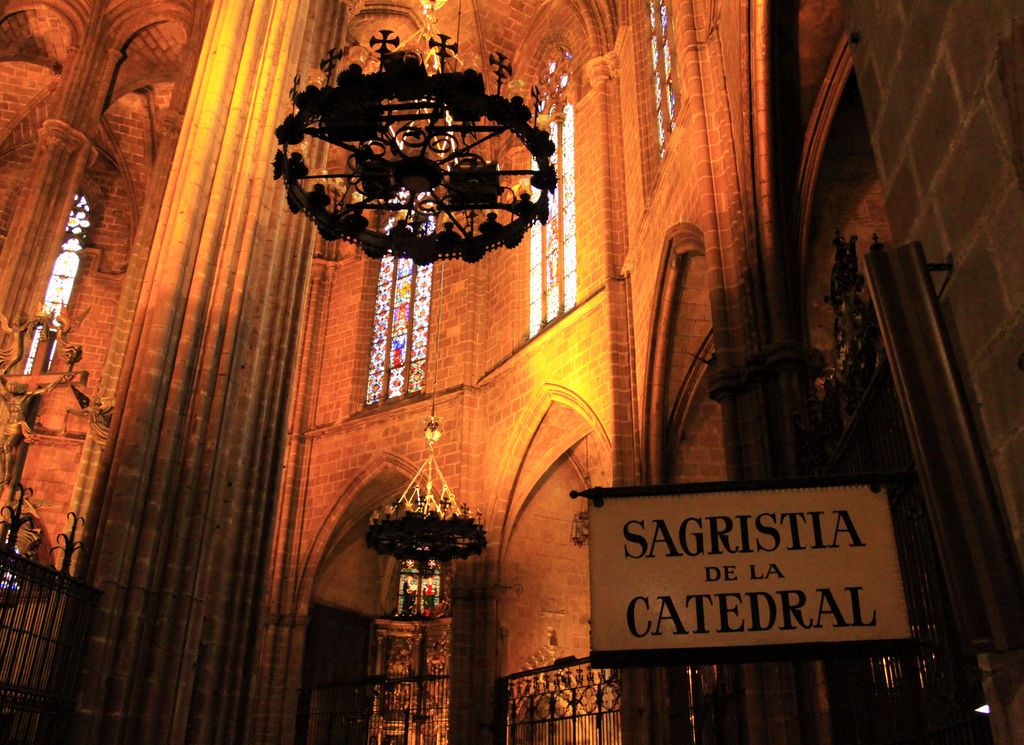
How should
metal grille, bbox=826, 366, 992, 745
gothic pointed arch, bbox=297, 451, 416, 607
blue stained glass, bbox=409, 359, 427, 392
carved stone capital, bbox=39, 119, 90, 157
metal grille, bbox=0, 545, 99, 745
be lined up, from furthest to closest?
1. blue stained glass, bbox=409, 359, 427, 392
2. gothic pointed arch, bbox=297, 451, 416, 607
3. carved stone capital, bbox=39, 119, 90, 157
4. metal grille, bbox=0, 545, 99, 745
5. metal grille, bbox=826, 366, 992, 745

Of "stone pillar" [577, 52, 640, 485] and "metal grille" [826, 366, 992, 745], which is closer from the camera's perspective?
"metal grille" [826, 366, 992, 745]

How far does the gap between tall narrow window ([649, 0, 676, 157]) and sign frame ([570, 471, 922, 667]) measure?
10.3 metres

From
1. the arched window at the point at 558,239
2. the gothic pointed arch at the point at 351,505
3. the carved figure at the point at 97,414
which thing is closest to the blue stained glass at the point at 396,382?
the gothic pointed arch at the point at 351,505

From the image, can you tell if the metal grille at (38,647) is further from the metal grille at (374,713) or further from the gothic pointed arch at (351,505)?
the gothic pointed arch at (351,505)

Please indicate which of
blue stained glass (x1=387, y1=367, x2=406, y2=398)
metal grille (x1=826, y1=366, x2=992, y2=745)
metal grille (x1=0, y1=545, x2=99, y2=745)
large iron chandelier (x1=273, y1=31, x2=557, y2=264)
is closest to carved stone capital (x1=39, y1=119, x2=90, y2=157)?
blue stained glass (x1=387, y1=367, x2=406, y2=398)

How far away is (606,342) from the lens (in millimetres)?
13602

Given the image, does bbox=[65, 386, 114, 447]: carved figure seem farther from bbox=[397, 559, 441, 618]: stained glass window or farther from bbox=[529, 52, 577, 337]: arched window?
bbox=[397, 559, 441, 618]: stained glass window

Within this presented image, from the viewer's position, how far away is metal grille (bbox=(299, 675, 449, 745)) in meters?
16.1

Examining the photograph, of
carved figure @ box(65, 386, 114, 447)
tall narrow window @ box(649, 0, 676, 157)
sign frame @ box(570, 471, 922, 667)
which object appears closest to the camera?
sign frame @ box(570, 471, 922, 667)

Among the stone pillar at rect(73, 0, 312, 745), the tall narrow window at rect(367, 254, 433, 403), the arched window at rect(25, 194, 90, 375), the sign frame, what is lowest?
the sign frame

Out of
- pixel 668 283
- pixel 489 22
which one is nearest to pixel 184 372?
pixel 668 283

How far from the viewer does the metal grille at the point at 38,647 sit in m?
5.67

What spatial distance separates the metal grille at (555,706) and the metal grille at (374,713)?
1949 millimetres

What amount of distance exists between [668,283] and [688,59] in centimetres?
270
